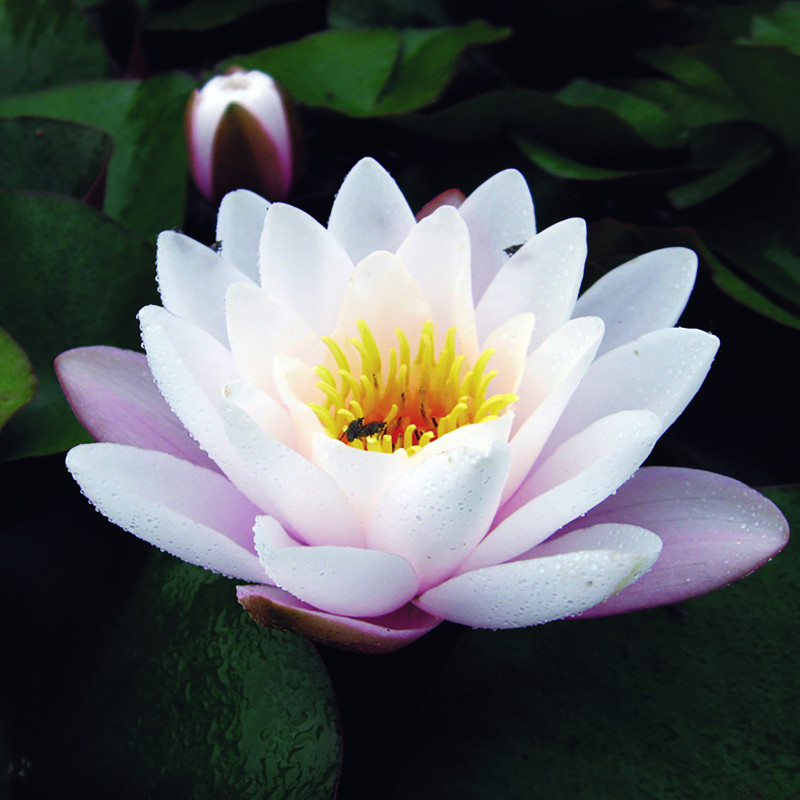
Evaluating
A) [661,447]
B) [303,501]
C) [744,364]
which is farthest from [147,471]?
[744,364]

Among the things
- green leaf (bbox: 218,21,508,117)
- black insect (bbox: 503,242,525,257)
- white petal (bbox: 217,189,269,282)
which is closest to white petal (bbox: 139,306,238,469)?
white petal (bbox: 217,189,269,282)

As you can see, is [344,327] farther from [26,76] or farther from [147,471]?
[26,76]

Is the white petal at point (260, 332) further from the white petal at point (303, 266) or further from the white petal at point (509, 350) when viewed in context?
the white petal at point (509, 350)

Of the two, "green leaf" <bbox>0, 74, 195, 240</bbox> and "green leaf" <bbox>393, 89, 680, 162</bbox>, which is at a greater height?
"green leaf" <bbox>393, 89, 680, 162</bbox>

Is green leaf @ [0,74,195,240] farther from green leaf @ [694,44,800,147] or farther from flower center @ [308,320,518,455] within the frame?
green leaf @ [694,44,800,147]

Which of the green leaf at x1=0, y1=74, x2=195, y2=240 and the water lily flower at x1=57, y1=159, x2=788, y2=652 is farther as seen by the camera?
the green leaf at x1=0, y1=74, x2=195, y2=240

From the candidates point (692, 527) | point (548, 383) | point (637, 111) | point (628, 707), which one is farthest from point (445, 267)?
point (637, 111)

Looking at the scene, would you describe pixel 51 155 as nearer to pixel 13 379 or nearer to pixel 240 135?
pixel 240 135
